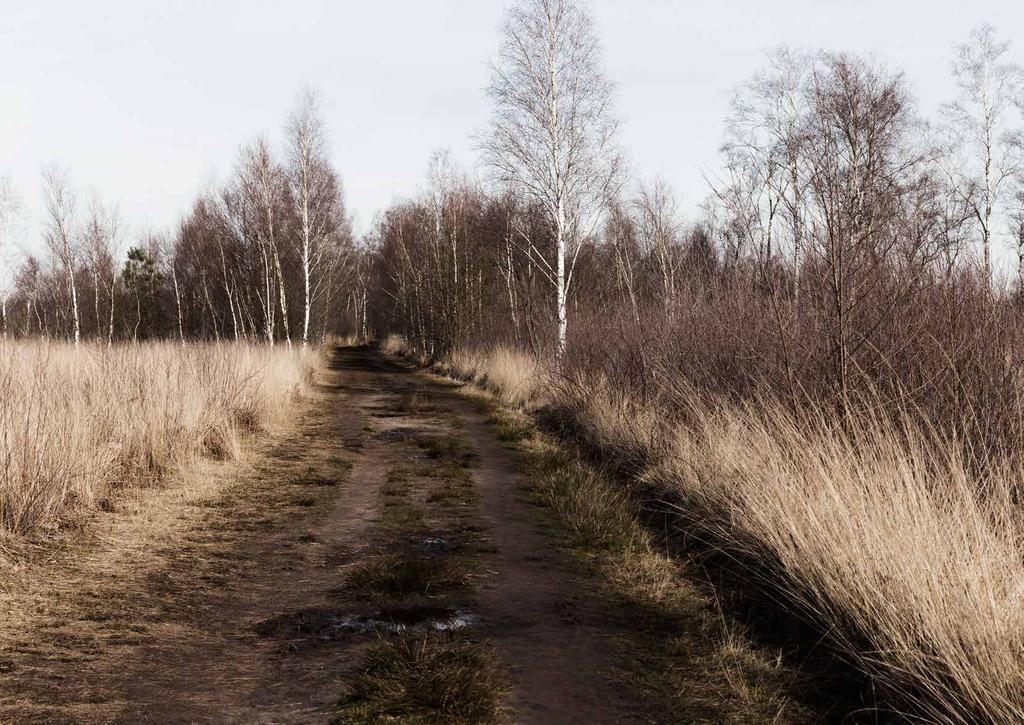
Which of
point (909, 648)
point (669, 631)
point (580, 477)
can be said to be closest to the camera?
point (909, 648)

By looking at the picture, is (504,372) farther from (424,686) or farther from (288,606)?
(424,686)

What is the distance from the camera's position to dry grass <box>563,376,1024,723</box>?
9.07ft

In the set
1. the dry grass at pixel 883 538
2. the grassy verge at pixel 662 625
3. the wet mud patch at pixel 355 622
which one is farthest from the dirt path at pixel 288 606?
the dry grass at pixel 883 538

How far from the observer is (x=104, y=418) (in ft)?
22.8

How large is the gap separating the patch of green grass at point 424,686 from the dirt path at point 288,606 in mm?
26

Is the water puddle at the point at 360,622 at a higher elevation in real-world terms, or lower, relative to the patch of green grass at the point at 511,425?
lower

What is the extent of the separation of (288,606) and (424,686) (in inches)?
62.3

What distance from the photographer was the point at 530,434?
35.9ft

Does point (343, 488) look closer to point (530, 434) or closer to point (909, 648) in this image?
point (530, 434)

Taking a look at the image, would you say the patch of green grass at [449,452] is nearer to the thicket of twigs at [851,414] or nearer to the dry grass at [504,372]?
the thicket of twigs at [851,414]

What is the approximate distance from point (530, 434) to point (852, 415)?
6.04m

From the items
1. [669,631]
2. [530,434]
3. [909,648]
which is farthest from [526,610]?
[530,434]

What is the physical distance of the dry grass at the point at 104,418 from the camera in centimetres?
530

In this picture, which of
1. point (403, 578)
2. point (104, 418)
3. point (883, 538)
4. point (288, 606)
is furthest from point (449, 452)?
point (883, 538)
